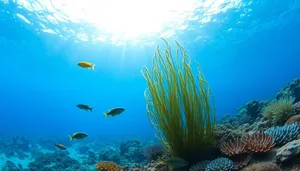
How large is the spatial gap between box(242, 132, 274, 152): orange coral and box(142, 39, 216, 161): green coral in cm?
88

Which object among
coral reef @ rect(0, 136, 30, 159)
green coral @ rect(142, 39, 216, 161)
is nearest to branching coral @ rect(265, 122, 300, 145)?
green coral @ rect(142, 39, 216, 161)

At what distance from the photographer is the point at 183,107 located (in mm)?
5074

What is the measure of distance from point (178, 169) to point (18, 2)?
22.8 metres

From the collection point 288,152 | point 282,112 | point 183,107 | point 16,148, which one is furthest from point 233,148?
point 16,148

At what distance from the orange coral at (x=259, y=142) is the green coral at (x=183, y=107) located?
875 mm

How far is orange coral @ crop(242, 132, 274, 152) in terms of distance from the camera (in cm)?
430

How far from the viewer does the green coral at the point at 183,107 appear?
5.04 meters

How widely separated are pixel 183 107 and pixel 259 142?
65.8 inches

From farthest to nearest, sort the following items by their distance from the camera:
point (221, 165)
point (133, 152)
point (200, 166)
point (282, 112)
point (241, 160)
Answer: point (133, 152) < point (282, 112) < point (200, 166) < point (241, 160) < point (221, 165)

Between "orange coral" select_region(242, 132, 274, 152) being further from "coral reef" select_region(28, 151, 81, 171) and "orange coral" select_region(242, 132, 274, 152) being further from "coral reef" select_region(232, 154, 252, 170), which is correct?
"coral reef" select_region(28, 151, 81, 171)

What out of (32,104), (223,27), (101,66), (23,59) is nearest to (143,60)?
(101,66)

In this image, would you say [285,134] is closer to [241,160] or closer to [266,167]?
[241,160]

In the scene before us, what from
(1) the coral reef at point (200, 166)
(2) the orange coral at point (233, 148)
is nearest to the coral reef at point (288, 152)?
(2) the orange coral at point (233, 148)

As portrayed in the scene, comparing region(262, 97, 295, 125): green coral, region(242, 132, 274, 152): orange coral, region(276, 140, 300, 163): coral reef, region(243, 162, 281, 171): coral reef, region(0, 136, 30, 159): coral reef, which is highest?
region(0, 136, 30, 159): coral reef
